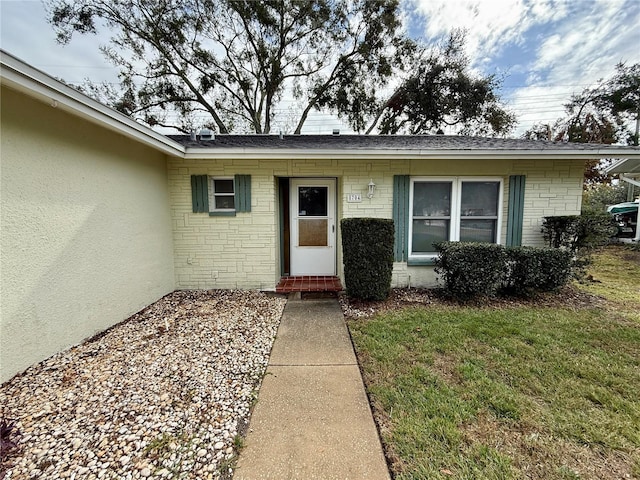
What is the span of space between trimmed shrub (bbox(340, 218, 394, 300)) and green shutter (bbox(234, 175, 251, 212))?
1980mm

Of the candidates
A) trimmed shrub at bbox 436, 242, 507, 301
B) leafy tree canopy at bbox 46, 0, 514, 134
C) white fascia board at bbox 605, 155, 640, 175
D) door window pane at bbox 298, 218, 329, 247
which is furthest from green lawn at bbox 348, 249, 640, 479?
leafy tree canopy at bbox 46, 0, 514, 134

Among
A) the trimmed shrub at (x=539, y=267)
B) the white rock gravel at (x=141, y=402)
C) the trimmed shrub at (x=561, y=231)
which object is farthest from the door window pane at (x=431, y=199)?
the white rock gravel at (x=141, y=402)

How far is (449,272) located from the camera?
461 centimetres

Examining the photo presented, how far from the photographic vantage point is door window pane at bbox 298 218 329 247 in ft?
18.5

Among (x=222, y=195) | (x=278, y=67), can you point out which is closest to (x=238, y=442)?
(x=222, y=195)

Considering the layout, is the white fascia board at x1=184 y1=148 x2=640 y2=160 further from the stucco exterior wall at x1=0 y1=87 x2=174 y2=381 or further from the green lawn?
the green lawn

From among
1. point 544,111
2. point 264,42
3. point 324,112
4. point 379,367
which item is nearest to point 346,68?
point 324,112

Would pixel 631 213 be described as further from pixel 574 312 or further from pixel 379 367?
pixel 379 367

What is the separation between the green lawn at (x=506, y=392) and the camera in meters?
1.64

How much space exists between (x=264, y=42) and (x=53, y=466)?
1515 cm

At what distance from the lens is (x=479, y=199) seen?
5215 mm

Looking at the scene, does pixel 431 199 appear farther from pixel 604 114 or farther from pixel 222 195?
pixel 604 114

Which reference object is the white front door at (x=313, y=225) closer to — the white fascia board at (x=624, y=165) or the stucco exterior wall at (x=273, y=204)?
the stucco exterior wall at (x=273, y=204)

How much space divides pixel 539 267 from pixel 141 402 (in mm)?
5780
